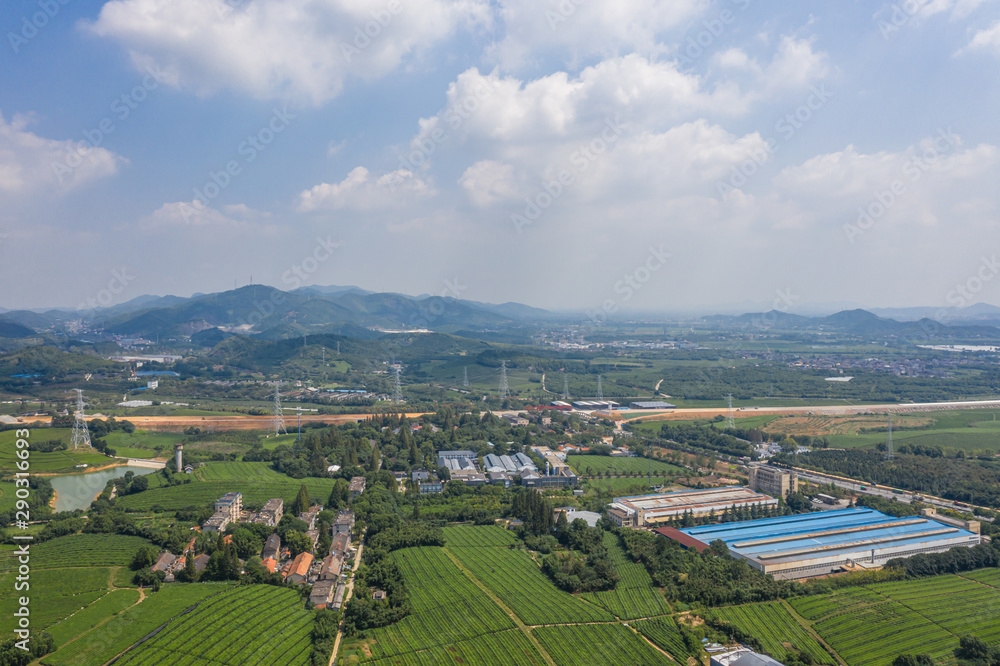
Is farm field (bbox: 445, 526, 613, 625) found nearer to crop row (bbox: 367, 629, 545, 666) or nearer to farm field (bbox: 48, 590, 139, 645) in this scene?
crop row (bbox: 367, 629, 545, 666)

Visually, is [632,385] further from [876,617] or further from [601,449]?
[876,617]

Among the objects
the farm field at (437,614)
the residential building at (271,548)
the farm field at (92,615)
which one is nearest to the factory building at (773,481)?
the farm field at (437,614)

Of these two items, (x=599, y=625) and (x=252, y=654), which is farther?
(x=599, y=625)

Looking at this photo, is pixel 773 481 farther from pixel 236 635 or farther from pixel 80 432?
pixel 80 432

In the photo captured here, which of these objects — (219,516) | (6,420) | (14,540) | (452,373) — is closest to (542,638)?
(219,516)

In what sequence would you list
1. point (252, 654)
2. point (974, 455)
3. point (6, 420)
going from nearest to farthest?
point (252, 654) → point (974, 455) → point (6, 420)

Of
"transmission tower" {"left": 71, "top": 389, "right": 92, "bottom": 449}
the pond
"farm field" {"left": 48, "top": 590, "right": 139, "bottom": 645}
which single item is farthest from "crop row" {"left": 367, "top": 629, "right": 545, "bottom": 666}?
"transmission tower" {"left": 71, "top": 389, "right": 92, "bottom": 449}

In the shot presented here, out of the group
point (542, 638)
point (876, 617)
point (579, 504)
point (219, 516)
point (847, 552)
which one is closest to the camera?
point (542, 638)
